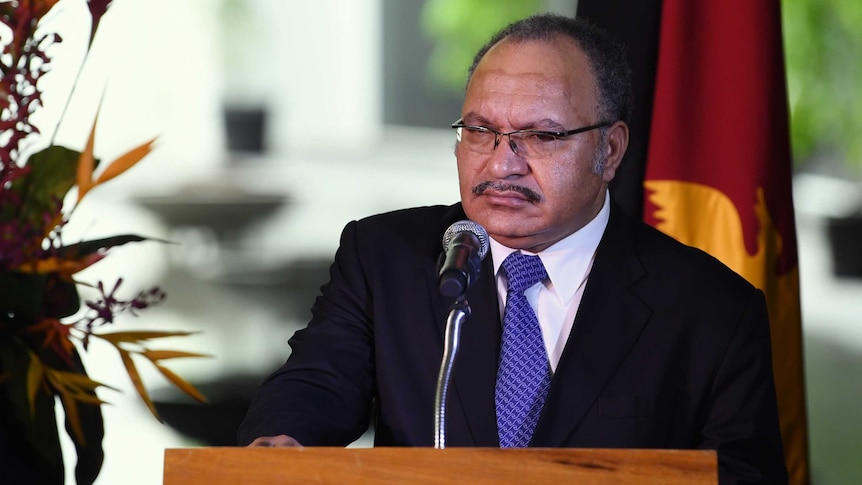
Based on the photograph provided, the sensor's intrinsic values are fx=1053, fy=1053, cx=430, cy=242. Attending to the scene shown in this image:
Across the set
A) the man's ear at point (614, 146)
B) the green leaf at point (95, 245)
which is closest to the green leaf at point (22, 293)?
the green leaf at point (95, 245)

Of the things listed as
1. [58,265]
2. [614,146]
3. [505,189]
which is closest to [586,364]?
[505,189]

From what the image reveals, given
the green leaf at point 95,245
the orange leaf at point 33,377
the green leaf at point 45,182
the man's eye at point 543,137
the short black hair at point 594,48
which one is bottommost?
the orange leaf at point 33,377

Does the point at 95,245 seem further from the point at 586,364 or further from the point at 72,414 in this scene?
the point at 586,364

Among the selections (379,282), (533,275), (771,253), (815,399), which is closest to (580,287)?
(533,275)

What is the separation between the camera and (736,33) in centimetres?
268

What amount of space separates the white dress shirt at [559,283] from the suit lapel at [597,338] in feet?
0.14

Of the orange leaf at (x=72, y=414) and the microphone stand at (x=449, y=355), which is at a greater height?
the microphone stand at (x=449, y=355)

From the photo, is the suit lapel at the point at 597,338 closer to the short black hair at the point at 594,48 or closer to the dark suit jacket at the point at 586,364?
the dark suit jacket at the point at 586,364

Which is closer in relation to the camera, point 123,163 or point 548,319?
point 123,163

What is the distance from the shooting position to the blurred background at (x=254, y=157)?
305 centimetres

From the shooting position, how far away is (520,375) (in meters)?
1.99

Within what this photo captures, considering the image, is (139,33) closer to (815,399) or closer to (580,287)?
(580,287)

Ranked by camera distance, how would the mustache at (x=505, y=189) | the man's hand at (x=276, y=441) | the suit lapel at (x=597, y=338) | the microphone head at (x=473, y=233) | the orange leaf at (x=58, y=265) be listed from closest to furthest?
the orange leaf at (x=58, y=265), the microphone head at (x=473, y=233), the man's hand at (x=276, y=441), the suit lapel at (x=597, y=338), the mustache at (x=505, y=189)

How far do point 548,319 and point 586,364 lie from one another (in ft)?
0.48
